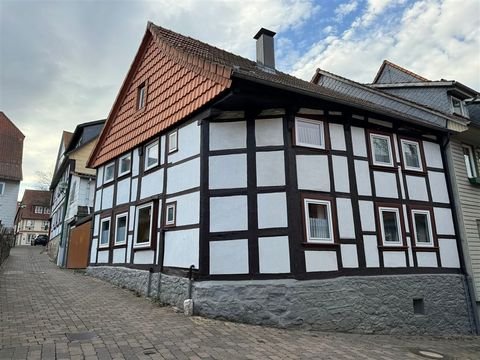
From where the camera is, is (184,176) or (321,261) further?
(184,176)

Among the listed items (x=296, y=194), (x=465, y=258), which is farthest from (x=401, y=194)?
(x=296, y=194)

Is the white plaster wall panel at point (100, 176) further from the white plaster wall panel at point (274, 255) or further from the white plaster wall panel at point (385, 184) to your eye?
the white plaster wall panel at point (385, 184)

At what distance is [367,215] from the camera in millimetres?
9172

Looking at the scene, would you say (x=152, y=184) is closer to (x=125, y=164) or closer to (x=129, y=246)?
(x=129, y=246)

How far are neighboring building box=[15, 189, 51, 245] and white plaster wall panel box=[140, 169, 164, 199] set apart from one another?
5027 centimetres

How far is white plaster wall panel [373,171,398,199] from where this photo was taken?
9664mm

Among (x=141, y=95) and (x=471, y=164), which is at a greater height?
(x=141, y=95)

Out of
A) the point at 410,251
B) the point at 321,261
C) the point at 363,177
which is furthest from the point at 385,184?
the point at 321,261

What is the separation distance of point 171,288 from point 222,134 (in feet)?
12.9

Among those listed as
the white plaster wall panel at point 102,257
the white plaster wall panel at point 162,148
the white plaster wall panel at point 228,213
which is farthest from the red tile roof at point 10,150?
the white plaster wall panel at point 228,213

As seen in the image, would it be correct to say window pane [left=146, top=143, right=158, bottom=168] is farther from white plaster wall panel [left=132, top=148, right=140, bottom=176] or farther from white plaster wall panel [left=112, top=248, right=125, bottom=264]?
white plaster wall panel [left=112, top=248, right=125, bottom=264]

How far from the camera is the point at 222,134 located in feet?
28.1

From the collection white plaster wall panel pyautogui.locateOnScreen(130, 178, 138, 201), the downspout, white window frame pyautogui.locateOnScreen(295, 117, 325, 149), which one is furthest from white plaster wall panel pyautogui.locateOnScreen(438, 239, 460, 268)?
white plaster wall panel pyautogui.locateOnScreen(130, 178, 138, 201)

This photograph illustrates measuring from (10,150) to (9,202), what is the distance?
5.44 meters
